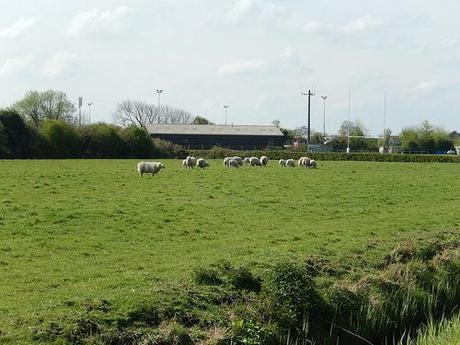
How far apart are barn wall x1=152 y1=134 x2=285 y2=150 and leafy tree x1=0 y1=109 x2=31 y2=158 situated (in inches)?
1517

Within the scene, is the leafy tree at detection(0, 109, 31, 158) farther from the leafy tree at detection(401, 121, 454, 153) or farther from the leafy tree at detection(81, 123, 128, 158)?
the leafy tree at detection(401, 121, 454, 153)

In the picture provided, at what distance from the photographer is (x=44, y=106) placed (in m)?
113

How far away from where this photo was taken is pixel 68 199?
2214 cm

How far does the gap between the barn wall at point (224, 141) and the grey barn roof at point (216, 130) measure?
2.90 feet

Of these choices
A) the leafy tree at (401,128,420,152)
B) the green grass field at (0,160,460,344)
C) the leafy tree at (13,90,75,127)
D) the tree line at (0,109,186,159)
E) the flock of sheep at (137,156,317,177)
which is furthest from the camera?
the leafy tree at (401,128,420,152)

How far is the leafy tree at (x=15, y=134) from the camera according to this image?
78.9 metres

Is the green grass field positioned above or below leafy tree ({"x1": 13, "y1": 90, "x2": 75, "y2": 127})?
below

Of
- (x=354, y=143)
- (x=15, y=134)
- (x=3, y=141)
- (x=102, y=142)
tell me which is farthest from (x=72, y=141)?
(x=354, y=143)

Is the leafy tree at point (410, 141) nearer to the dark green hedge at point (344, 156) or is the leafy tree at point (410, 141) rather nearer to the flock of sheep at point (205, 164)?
the dark green hedge at point (344, 156)

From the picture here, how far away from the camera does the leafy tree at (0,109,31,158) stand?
78.9 metres

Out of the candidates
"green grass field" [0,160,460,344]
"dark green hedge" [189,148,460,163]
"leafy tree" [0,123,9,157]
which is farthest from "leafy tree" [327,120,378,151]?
"green grass field" [0,160,460,344]

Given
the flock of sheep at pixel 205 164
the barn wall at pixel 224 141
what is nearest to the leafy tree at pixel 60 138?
the flock of sheep at pixel 205 164

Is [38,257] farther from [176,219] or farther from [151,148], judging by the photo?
[151,148]

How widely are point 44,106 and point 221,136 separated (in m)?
34.2
